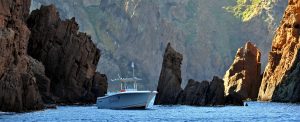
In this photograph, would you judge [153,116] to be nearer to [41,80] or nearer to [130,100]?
[130,100]

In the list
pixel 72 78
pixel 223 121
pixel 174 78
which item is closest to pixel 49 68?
pixel 72 78

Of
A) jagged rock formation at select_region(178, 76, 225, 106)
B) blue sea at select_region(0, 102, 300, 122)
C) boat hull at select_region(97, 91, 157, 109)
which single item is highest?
jagged rock formation at select_region(178, 76, 225, 106)

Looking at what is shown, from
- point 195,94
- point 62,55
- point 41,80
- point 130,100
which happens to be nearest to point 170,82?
point 195,94

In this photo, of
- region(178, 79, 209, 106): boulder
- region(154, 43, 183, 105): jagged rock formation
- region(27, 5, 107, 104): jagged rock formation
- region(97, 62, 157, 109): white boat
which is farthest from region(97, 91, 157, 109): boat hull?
region(154, 43, 183, 105): jagged rock formation

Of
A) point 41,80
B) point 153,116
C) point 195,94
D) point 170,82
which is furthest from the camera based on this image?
point 170,82

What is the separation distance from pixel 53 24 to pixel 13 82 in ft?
202

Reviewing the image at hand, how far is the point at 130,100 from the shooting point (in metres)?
118

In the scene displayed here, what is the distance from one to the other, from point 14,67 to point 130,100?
3029 cm

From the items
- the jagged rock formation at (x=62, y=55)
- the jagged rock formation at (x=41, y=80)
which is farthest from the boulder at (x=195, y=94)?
the jagged rock formation at (x=41, y=80)

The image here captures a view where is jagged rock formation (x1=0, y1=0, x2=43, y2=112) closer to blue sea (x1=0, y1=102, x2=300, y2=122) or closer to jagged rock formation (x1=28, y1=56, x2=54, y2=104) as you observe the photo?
blue sea (x1=0, y1=102, x2=300, y2=122)

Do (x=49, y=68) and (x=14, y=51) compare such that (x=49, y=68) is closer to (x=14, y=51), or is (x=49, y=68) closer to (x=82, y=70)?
(x=82, y=70)

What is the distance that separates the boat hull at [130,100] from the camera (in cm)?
11688

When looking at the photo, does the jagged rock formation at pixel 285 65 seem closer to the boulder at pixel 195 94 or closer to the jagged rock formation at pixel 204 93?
the jagged rock formation at pixel 204 93

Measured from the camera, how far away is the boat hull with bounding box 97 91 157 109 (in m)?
117
